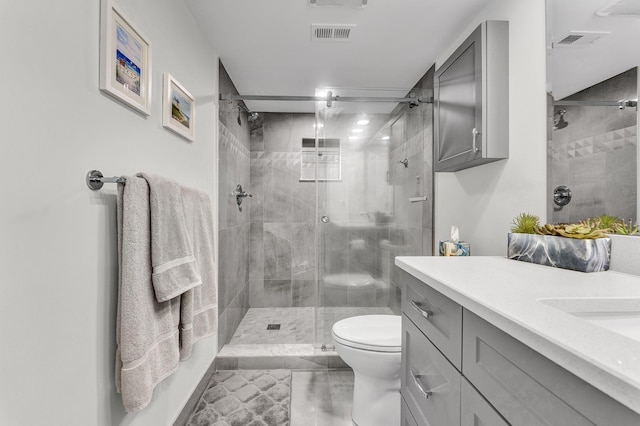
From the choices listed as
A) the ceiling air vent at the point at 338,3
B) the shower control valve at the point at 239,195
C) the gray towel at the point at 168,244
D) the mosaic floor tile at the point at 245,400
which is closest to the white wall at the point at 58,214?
the gray towel at the point at 168,244

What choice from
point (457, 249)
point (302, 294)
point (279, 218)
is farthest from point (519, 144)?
point (302, 294)

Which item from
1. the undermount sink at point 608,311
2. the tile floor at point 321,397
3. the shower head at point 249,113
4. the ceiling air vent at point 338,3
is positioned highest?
the ceiling air vent at point 338,3

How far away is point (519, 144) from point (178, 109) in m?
1.71

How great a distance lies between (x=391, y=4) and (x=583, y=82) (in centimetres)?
103

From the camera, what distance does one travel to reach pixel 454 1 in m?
1.65

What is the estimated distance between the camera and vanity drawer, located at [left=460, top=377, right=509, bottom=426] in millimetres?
618

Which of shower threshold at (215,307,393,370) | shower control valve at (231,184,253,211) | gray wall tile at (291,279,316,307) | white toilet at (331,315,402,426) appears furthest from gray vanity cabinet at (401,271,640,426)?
gray wall tile at (291,279,316,307)

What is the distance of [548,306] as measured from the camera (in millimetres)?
620

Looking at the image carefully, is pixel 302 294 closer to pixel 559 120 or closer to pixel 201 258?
pixel 201 258

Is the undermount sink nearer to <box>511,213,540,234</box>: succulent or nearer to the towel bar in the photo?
<box>511,213,540,234</box>: succulent

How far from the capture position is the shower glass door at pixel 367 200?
7.72 ft

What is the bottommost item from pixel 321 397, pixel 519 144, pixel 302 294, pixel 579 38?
pixel 321 397

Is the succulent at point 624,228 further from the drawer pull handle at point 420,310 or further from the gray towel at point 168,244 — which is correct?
the gray towel at point 168,244

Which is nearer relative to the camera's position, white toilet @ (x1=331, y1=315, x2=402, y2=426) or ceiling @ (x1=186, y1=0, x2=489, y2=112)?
white toilet @ (x1=331, y1=315, x2=402, y2=426)
